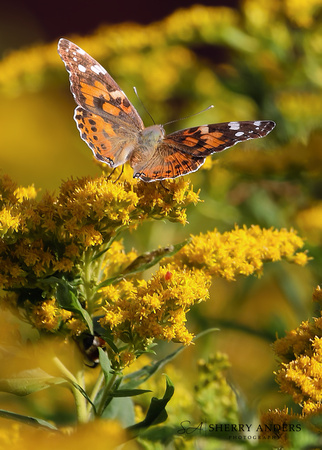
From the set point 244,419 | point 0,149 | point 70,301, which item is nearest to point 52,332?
point 70,301

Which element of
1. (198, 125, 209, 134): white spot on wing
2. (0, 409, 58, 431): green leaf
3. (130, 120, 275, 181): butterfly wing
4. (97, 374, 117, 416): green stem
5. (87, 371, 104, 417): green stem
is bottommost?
(87, 371, 104, 417): green stem

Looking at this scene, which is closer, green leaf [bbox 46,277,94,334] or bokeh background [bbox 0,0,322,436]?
green leaf [bbox 46,277,94,334]

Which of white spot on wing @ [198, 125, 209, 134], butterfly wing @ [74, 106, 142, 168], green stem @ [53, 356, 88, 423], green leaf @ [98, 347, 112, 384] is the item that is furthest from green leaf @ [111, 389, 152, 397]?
white spot on wing @ [198, 125, 209, 134]

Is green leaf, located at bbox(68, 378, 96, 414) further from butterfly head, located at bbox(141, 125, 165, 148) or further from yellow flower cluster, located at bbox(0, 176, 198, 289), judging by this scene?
butterfly head, located at bbox(141, 125, 165, 148)

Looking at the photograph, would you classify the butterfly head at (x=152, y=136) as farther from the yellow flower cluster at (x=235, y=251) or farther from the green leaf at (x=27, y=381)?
the green leaf at (x=27, y=381)

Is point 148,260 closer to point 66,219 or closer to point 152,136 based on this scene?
point 66,219

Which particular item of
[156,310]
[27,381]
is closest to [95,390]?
[27,381]

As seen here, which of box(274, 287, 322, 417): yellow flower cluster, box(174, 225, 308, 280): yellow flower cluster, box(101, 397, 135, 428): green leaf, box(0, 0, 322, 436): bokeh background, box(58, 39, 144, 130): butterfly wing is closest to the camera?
box(274, 287, 322, 417): yellow flower cluster
